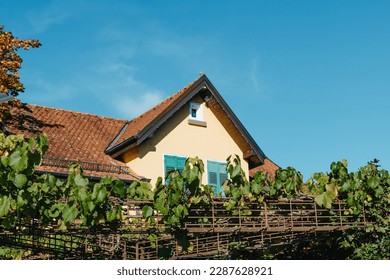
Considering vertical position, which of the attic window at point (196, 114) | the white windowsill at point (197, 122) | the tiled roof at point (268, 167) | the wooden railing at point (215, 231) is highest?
the attic window at point (196, 114)

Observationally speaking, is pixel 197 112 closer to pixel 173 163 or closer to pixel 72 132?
pixel 173 163

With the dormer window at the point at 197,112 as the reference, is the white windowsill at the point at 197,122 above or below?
below

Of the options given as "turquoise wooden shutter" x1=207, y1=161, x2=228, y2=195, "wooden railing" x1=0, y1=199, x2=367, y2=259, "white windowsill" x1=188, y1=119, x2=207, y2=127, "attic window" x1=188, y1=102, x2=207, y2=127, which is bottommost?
"wooden railing" x1=0, y1=199, x2=367, y2=259

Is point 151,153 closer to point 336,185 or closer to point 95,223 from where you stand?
point 336,185

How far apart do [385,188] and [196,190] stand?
422 centimetres

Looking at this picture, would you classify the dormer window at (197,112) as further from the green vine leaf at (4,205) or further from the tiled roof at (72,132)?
the green vine leaf at (4,205)

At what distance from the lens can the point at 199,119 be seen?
63.3 feet

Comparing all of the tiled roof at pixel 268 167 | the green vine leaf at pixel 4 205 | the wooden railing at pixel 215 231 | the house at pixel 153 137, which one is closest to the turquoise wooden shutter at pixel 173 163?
the house at pixel 153 137

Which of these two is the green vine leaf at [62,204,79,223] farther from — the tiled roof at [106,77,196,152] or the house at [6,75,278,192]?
the tiled roof at [106,77,196,152]

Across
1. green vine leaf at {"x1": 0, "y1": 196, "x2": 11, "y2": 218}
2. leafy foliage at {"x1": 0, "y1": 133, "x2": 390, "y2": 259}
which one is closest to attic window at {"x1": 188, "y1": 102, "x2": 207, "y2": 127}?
leafy foliage at {"x1": 0, "y1": 133, "x2": 390, "y2": 259}

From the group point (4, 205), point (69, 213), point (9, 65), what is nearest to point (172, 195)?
point (69, 213)

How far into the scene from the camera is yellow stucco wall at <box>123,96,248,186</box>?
57.4ft

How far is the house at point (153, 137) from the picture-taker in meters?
16.9

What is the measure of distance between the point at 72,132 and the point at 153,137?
106 inches
